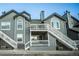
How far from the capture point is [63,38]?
631 cm

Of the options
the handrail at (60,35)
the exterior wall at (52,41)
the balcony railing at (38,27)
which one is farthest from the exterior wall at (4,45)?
the exterior wall at (52,41)

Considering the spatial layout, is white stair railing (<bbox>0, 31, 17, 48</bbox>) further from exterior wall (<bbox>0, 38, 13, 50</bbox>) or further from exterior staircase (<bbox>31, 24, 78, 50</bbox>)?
exterior staircase (<bbox>31, 24, 78, 50</bbox>)

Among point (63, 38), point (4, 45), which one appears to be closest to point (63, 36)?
point (63, 38)

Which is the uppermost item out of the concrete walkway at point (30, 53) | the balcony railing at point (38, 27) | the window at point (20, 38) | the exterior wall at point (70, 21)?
the exterior wall at point (70, 21)

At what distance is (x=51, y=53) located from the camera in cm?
627

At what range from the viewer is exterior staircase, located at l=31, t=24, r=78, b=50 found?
625 cm

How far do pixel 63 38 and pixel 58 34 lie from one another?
0.48 feet

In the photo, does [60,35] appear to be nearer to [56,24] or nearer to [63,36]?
[63,36]

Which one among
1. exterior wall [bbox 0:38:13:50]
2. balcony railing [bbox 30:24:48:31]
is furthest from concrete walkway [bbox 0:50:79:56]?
balcony railing [bbox 30:24:48:31]

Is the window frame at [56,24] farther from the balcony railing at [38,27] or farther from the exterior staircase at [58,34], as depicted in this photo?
the balcony railing at [38,27]

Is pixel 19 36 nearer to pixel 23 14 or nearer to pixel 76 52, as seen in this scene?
pixel 23 14

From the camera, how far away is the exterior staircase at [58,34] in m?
6.25

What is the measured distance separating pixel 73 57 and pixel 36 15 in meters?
1.27

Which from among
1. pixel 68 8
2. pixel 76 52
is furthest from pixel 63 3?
pixel 76 52
